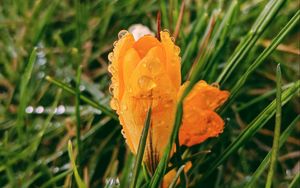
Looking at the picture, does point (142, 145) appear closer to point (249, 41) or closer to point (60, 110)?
point (249, 41)

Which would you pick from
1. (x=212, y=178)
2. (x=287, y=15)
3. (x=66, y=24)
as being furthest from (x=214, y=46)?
(x=66, y=24)

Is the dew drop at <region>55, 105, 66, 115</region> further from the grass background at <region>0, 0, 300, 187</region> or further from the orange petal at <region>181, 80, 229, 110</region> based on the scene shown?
the orange petal at <region>181, 80, 229, 110</region>

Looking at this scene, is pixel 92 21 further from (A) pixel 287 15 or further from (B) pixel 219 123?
(B) pixel 219 123

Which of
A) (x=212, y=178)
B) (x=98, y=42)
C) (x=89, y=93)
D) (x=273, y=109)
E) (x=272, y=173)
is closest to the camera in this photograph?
(x=272, y=173)

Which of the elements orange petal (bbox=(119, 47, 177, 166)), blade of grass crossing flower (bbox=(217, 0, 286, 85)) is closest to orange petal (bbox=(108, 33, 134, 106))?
orange petal (bbox=(119, 47, 177, 166))

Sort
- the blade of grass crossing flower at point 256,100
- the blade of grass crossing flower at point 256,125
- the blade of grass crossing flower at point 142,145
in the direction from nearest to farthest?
the blade of grass crossing flower at point 142,145 < the blade of grass crossing flower at point 256,125 < the blade of grass crossing flower at point 256,100

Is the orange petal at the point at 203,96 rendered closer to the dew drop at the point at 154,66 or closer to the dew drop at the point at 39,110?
the dew drop at the point at 154,66

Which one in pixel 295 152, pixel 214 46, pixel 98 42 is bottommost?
pixel 295 152

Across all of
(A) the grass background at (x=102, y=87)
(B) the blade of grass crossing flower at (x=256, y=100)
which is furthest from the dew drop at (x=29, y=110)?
(B) the blade of grass crossing flower at (x=256, y=100)
